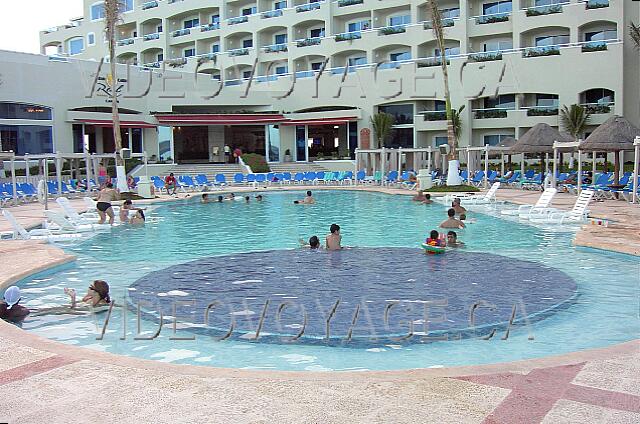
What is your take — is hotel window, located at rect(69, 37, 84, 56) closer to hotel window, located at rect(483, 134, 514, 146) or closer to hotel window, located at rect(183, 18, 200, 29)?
hotel window, located at rect(183, 18, 200, 29)

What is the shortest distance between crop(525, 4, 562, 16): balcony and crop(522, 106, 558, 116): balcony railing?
5276 millimetres

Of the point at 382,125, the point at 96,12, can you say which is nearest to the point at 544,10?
the point at 382,125

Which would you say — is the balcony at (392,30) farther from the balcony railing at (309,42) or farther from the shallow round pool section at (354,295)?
the shallow round pool section at (354,295)

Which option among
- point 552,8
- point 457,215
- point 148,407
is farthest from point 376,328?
point 552,8

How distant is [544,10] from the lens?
3638 centimetres

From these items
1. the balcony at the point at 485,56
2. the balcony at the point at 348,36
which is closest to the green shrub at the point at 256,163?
the balcony at the point at 348,36

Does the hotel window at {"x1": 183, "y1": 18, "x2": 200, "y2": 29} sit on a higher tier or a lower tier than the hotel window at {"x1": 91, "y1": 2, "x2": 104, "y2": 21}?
lower

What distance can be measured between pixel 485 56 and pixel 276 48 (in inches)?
612

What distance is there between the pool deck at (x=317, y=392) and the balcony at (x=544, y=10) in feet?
113

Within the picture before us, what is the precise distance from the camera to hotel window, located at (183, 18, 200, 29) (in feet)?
169

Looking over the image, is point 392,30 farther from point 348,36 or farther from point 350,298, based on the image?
point 350,298

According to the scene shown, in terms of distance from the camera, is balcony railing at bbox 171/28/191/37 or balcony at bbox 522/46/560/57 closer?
balcony at bbox 522/46/560/57

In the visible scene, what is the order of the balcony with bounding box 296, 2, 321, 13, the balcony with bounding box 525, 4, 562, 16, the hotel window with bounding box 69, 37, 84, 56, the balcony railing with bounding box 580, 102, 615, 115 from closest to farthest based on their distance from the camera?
the balcony railing with bounding box 580, 102, 615, 115 → the balcony with bounding box 525, 4, 562, 16 → the balcony with bounding box 296, 2, 321, 13 → the hotel window with bounding box 69, 37, 84, 56

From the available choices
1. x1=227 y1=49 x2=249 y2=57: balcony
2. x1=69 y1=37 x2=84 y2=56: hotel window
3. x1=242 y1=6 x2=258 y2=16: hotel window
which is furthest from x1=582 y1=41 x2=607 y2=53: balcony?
x1=69 y1=37 x2=84 y2=56: hotel window
